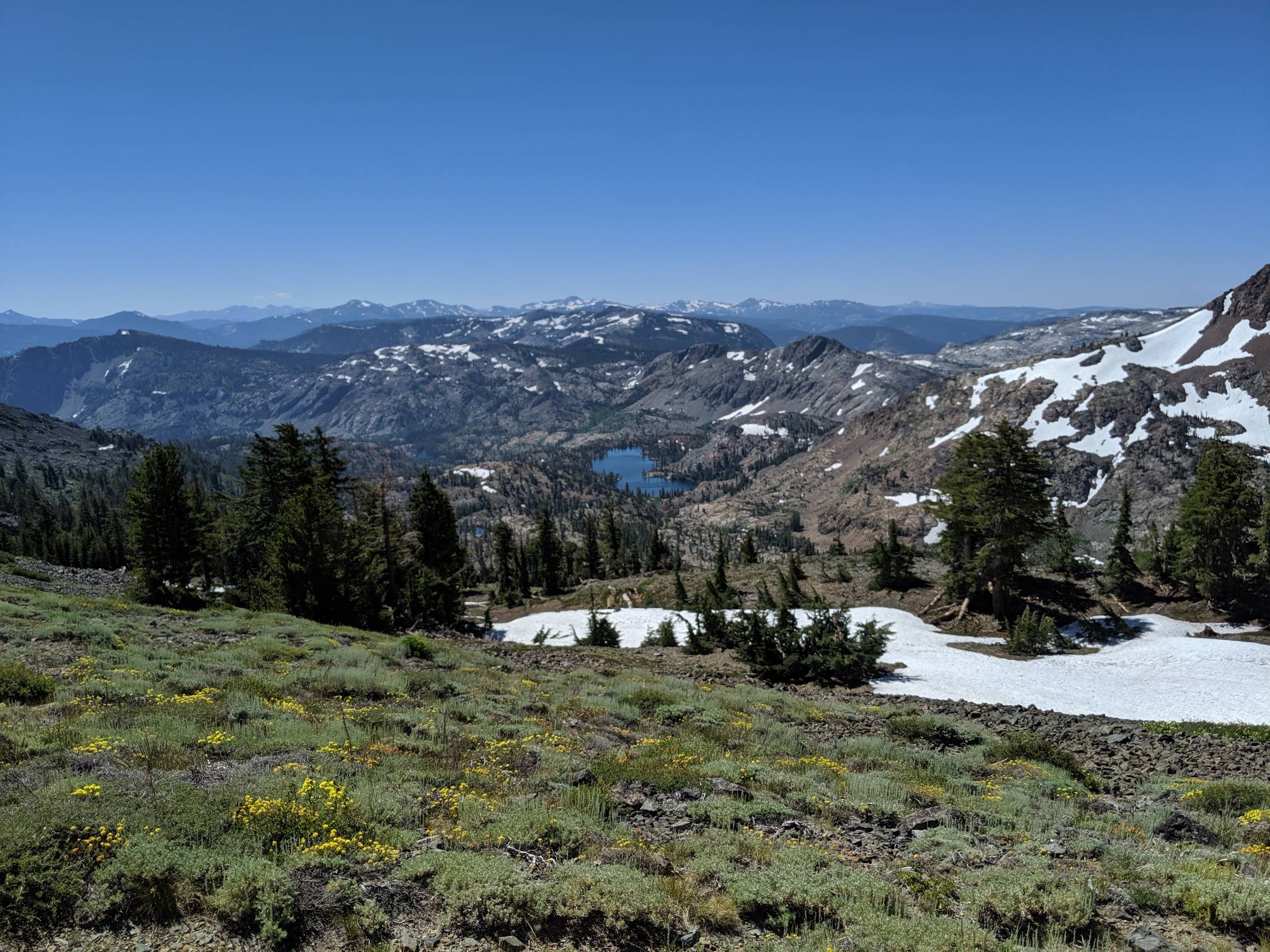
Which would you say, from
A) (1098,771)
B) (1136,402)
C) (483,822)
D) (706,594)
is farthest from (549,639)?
(1136,402)

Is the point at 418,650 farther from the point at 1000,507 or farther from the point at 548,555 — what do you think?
the point at 548,555

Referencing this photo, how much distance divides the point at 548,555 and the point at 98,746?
64.3 metres

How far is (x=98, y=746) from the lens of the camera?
30.1ft

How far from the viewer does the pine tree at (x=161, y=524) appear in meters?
37.9

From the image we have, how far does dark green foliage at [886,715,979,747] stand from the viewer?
17547mm

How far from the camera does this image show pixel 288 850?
716cm

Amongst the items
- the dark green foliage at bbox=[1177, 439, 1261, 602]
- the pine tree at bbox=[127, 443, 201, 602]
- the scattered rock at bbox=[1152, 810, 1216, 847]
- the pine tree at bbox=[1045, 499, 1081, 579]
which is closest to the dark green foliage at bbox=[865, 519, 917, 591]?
the pine tree at bbox=[1045, 499, 1081, 579]

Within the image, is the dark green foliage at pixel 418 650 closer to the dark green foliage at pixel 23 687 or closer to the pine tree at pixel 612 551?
the dark green foliage at pixel 23 687

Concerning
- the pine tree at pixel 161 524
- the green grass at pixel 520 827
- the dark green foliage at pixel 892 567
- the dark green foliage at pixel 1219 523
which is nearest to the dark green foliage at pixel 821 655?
the green grass at pixel 520 827

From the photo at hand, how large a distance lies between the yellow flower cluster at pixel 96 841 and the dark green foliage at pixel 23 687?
708 cm

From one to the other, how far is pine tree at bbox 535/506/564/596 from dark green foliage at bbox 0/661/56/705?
188ft

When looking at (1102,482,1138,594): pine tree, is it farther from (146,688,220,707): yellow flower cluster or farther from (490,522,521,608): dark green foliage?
(146,688,220,707): yellow flower cluster

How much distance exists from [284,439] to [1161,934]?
1611 inches

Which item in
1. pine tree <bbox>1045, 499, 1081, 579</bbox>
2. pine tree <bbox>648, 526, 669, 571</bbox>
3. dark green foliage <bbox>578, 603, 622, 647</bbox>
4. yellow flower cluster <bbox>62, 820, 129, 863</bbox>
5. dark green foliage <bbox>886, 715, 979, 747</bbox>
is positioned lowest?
pine tree <bbox>648, 526, 669, 571</bbox>
